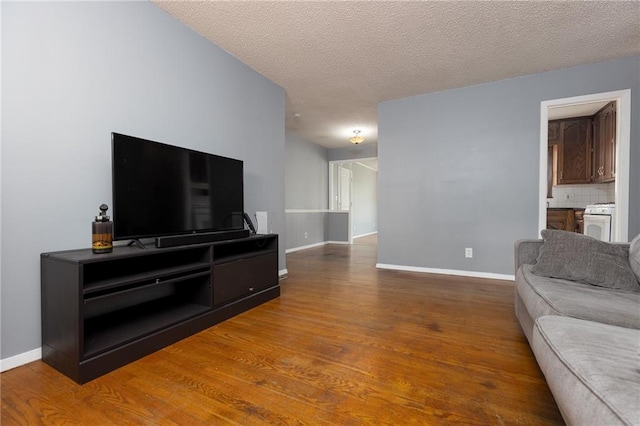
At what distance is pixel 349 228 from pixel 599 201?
470 cm

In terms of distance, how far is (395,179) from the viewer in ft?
13.6

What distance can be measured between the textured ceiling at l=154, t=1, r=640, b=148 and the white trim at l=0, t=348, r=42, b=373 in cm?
250

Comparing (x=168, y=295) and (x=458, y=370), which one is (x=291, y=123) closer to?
(x=168, y=295)

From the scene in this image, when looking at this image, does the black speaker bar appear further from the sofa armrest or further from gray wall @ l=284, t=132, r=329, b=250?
gray wall @ l=284, t=132, r=329, b=250

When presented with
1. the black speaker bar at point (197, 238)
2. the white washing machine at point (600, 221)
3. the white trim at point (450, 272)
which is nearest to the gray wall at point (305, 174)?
the white trim at point (450, 272)

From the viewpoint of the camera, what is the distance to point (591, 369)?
2.57 ft

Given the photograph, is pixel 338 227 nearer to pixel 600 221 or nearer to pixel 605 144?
pixel 600 221

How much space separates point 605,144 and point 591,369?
5035 millimetres

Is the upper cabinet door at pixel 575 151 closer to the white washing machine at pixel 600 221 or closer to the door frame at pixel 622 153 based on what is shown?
the white washing machine at pixel 600 221

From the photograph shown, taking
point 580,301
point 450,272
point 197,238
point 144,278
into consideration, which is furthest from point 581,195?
point 144,278

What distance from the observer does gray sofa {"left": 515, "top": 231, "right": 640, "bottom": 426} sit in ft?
2.33

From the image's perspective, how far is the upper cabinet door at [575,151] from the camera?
4727 millimetres

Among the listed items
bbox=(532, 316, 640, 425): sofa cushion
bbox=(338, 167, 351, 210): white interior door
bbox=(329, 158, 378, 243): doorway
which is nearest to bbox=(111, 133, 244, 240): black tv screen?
bbox=(532, 316, 640, 425): sofa cushion

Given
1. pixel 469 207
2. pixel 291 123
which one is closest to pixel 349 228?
pixel 291 123
